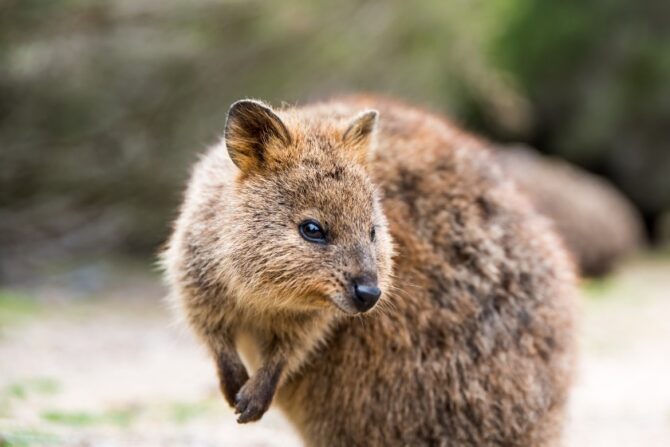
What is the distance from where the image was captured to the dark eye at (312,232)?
13.3ft

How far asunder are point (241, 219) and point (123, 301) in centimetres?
771

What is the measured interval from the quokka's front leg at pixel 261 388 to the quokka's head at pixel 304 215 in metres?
0.38

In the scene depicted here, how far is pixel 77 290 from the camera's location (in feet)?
38.9

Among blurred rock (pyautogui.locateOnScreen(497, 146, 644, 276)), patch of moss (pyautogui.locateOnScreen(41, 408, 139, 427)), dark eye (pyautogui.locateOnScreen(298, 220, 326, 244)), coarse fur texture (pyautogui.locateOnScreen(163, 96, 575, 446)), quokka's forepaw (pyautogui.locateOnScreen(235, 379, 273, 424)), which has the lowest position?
blurred rock (pyautogui.locateOnScreen(497, 146, 644, 276))

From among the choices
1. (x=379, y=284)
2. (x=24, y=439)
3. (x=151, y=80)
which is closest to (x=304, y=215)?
(x=379, y=284)

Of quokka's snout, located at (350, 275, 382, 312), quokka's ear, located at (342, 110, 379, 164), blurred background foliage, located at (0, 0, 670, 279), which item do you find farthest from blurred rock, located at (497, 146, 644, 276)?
quokka's snout, located at (350, 275, 382, 312)

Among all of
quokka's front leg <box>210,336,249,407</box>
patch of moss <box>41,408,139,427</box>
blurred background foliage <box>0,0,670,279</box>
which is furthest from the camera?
blurred background foliage <box>0,0,670,279</box>

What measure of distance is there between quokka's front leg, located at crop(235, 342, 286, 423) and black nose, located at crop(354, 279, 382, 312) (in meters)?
0.81

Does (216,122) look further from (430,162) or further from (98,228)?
(430,162)

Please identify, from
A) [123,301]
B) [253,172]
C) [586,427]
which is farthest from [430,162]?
[123,301]

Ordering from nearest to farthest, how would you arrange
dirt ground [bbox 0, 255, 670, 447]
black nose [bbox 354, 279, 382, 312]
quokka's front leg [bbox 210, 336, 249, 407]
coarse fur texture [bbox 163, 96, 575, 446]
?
black nose [bbox 354, 279, 382, 312], coarse fur texture [bbox 163, 96, 575, 446], quokka's front leg [bbox 210, 336, 249, 407], dirt ground [bbox 0, 255, 670, 447]

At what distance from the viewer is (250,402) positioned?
4.38 metres

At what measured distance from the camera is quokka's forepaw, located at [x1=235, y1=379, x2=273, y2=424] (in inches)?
172

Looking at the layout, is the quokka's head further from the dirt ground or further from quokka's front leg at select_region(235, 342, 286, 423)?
the dirt ground
